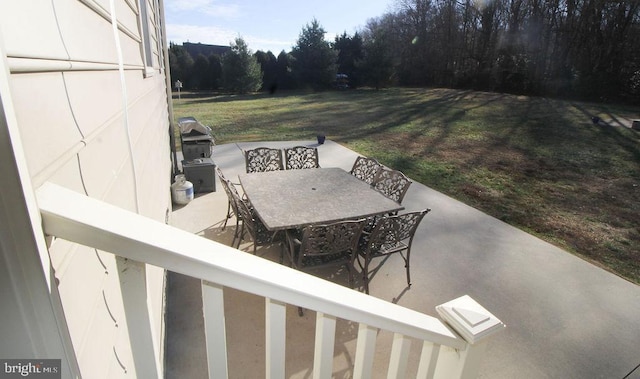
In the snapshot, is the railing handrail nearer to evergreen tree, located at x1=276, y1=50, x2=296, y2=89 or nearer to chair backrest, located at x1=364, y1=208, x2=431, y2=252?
chair backrest, located at x1=364, y1=208, x2=431, y2=252

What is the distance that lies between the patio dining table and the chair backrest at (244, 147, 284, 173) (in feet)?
2.33

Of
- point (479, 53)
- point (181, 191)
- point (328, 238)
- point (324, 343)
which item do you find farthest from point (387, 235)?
point (479, 53)

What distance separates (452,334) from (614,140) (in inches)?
494

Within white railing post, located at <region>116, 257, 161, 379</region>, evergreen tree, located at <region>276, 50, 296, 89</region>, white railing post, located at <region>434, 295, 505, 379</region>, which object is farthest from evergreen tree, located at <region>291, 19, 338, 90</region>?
white railing post, located at <region>116, 257, 161, 379</region>

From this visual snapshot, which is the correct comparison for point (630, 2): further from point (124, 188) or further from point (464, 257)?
point (124, 188)

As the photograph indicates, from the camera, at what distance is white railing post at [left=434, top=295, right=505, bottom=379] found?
1156 mm

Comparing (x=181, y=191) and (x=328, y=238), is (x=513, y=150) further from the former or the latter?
(x=181, y=191)

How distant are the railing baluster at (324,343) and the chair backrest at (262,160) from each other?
155 inches

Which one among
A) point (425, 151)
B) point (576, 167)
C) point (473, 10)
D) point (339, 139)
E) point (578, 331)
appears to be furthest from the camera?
point (473, 10)

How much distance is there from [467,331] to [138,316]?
3.42ft

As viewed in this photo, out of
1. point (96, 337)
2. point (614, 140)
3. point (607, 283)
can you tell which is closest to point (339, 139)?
point (607, 283)

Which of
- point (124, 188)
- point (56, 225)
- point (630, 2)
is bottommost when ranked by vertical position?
point (124, 188)

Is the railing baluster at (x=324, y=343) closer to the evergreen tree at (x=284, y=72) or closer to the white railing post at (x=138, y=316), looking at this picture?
the white railing post at (x=138, y=316)

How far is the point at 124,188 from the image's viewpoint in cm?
118
